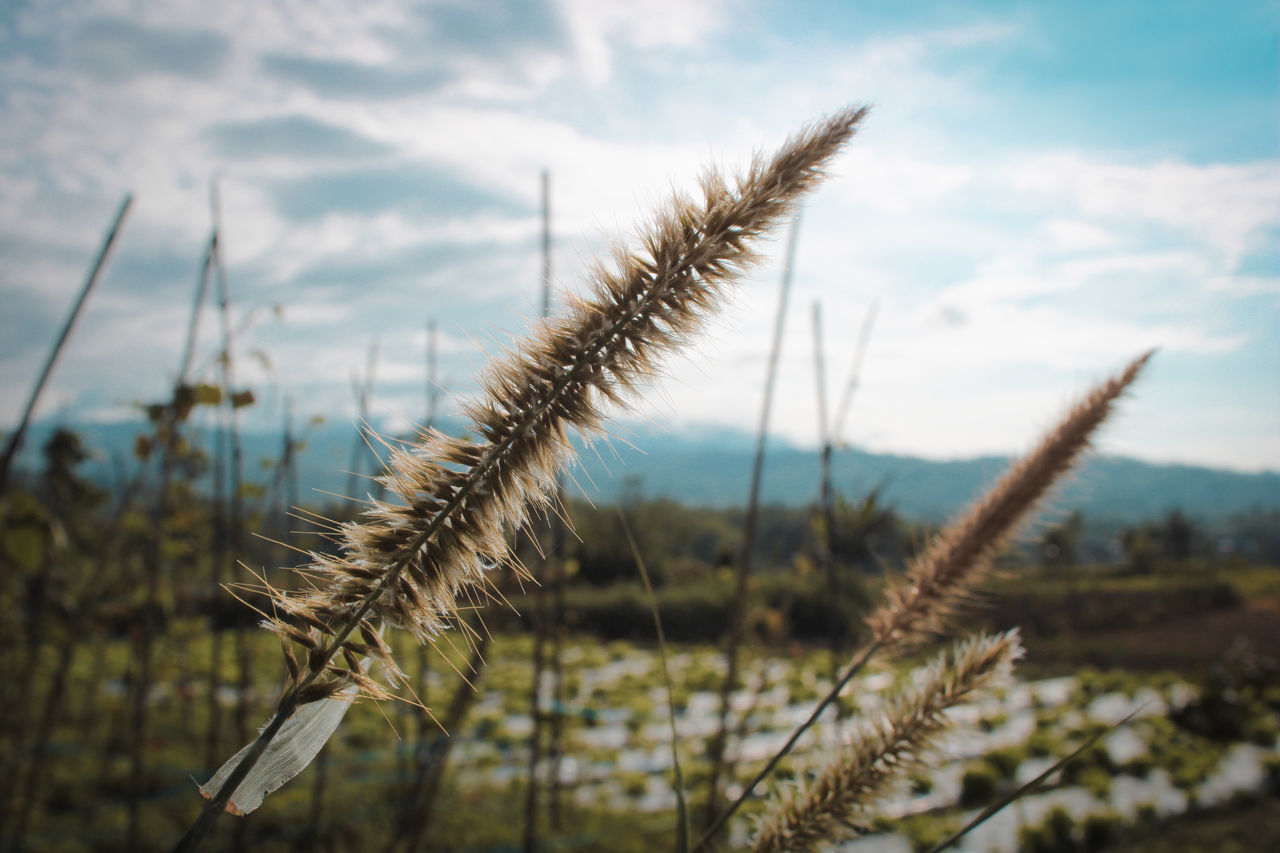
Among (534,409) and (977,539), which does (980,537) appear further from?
(534,409)

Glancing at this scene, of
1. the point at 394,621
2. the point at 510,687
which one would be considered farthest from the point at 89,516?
the point at 394,621

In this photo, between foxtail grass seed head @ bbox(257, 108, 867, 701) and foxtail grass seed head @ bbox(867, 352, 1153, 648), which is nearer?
foxtail grass seed head @ bbox(257, 108, 867, 701)

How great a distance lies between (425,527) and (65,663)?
→ 305cm

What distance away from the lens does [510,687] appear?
11.7 meters

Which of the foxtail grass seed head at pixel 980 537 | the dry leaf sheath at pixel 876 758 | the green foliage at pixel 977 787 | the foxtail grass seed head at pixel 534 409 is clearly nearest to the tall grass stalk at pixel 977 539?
the foxtail grass seed head at pixel 980 537

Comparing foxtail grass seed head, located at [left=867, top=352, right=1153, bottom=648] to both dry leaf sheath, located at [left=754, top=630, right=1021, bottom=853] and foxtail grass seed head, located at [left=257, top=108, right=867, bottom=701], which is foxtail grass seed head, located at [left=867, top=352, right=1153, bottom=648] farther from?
foxtail grass seed head, located at [left=257, top=108, right=867, bottom=701]

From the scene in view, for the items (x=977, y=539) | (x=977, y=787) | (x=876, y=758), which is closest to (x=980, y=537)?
(x=977, y=539)

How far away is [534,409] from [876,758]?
72 cm

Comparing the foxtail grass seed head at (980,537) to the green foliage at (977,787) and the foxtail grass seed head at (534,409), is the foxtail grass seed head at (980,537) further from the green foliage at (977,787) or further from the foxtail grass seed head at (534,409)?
the green foliage at (977,787)

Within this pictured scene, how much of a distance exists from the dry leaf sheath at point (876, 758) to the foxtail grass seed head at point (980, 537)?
14 cm

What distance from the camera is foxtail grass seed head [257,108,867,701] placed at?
2.20ft

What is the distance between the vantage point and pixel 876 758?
3.28 ft

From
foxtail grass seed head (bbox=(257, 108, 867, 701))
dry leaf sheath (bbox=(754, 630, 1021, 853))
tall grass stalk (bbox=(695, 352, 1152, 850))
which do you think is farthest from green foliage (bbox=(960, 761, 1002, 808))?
foxtail grass seed head (bbox=(257, 108, 867, 701))

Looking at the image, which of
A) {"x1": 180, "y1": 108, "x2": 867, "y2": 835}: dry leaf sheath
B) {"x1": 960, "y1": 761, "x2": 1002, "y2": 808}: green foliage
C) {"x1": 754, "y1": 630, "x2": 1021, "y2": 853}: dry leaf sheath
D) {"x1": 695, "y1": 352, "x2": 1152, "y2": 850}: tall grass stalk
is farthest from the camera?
{"x1": 960, "y1": 761, "x2": 1002, "y2": 808}: green foliage
